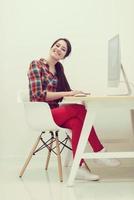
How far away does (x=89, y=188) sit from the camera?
104 inches

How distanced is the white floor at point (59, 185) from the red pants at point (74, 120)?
0.96 ft

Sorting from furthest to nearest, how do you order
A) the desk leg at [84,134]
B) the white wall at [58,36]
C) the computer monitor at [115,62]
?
1. the white wall at [58,36]
2. the computer monitor at [115,62]
3. the desk leg at [84,134]

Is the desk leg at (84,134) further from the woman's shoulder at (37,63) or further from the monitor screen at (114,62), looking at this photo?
the woman's shoulder at (37,63)

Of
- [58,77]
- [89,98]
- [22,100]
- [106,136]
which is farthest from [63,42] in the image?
[106,136]

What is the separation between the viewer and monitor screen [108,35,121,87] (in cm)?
278

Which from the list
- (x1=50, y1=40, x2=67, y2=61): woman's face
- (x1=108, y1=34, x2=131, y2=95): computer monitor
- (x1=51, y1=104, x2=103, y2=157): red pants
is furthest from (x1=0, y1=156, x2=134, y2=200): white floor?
(x1=50, y1=40, x2=67, y2=61): woman's face

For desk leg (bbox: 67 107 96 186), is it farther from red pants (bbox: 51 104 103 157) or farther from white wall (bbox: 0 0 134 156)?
white wall (bbox: 0 0 134 156)

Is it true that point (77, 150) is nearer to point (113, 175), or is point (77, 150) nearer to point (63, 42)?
point (113, 175)

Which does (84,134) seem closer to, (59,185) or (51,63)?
(59,185)

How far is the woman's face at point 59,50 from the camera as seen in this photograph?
3.20m

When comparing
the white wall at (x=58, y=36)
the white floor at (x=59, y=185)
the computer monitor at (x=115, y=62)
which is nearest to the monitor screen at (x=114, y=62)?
the computer monitor at (x=115, y=62)

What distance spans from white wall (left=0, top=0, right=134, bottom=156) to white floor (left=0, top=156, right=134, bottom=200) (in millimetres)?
592

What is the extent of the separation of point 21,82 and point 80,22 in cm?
84

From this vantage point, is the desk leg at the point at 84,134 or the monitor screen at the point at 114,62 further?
the monitor screen at the point at 114,62
